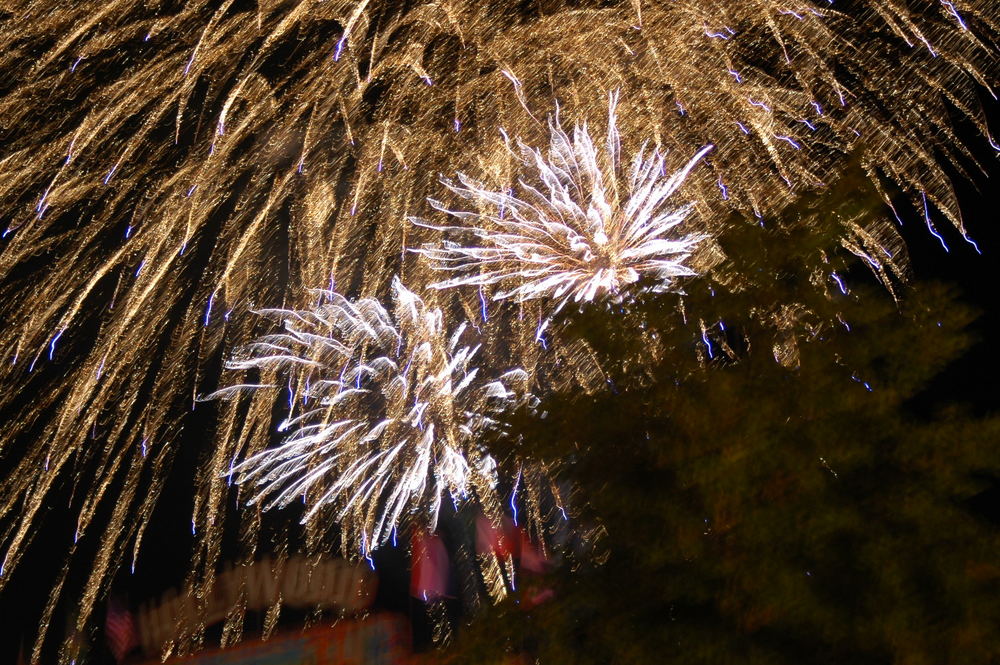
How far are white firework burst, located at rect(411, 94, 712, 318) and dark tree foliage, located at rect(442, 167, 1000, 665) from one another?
358 centimetres

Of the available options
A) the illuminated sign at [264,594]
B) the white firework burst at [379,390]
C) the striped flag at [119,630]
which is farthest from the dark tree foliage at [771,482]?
Answer: the striped flag at [119,630]

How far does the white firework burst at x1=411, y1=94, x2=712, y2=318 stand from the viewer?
9391 mm

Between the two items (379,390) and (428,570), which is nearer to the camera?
(379,390)

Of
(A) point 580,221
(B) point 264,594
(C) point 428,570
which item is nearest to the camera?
(A) point 580,221

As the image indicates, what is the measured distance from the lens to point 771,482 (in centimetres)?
516

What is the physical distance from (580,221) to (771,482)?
15.5 feet

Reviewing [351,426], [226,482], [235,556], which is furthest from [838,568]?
[235,556]

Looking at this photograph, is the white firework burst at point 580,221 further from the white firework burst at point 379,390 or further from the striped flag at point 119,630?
the striped flag at point 119,630

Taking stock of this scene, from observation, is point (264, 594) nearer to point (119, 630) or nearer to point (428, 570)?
point (119, 630)

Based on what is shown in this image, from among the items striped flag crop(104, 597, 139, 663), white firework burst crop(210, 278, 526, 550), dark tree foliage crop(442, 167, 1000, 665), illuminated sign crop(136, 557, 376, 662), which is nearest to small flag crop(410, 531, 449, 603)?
illuminated sign crop(136, 557, 376, 662)

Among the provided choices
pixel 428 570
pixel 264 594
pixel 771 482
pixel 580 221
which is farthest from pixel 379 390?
pixel 264 594

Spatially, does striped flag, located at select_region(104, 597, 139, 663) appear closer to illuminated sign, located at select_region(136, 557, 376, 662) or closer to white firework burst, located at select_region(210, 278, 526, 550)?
illuminated sign, located at select_region(136, 557, 376, 662)

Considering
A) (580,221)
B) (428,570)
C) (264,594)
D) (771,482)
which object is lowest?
(264,594)

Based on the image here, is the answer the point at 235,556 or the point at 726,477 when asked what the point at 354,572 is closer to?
the point at 235,556
